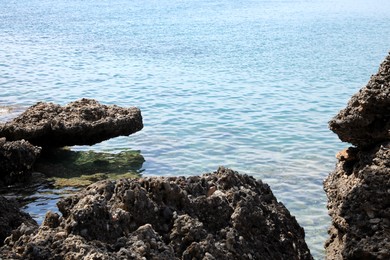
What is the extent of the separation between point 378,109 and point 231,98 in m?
11.3

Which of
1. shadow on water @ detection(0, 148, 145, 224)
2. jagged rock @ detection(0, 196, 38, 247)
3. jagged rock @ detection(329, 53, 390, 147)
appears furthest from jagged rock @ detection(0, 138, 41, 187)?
jagged rock @ detection(329, 53, 390, 147)

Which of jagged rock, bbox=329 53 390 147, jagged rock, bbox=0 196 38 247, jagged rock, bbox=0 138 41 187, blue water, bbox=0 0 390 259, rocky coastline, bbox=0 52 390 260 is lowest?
blue water, bbox=0 0 390 259

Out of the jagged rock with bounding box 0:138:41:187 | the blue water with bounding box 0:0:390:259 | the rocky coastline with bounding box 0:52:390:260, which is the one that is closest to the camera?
the rocky coastline with bounding box 0:52:390:260

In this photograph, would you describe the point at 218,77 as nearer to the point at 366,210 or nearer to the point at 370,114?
the point at 370,114

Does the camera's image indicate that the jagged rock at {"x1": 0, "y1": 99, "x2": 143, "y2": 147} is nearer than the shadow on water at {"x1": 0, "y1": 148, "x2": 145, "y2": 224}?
No

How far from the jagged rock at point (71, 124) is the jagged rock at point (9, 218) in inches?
179

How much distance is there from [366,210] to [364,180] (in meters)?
0.23

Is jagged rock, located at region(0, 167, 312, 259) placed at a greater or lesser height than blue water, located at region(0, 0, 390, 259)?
greater

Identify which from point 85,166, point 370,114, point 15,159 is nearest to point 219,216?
point 370,114

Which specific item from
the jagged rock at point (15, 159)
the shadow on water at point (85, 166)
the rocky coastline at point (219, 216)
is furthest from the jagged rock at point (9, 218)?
the shadow on water at point (85, 166)

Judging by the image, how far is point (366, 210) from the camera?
5.25 meters

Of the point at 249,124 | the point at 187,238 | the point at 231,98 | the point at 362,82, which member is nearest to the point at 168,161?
the point at 249,124

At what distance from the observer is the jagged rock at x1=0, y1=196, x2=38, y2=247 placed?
5280 millimetres

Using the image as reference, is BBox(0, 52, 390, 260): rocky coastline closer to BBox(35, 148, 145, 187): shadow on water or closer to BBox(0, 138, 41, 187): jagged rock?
BBox(0, 138, 41, 187): jagged rock
